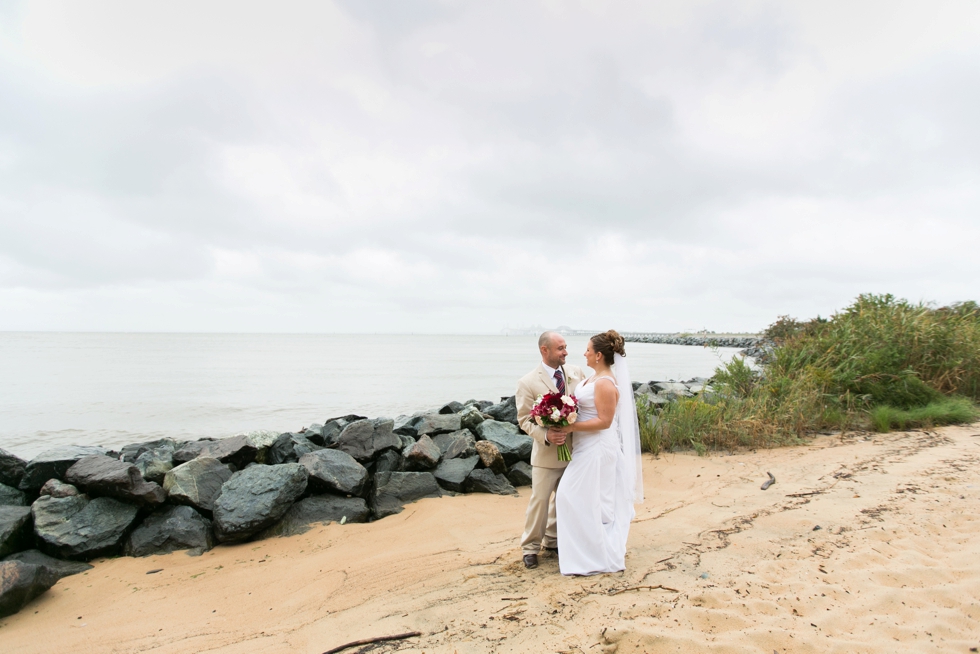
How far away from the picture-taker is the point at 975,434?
29.0 feet

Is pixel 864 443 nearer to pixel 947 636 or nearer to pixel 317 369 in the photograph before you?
pixel 947 636

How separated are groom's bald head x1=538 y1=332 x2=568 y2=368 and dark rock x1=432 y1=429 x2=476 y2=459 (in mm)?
3947

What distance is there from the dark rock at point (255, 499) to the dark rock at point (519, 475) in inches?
123

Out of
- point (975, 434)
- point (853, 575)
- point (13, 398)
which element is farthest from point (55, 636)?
point (13, 398)

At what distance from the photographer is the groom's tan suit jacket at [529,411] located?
4883 millimetres

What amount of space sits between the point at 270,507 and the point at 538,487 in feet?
11.8

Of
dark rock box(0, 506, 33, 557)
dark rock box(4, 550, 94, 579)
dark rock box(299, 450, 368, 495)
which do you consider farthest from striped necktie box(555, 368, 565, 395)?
dark rock box(0, 506, 33, 557)

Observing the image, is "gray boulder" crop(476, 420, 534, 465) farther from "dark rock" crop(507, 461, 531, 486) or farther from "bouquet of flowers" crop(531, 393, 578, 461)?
"bouquet of flowers" crop(531, 393, 578, 461)

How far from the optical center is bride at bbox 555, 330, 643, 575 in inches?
181

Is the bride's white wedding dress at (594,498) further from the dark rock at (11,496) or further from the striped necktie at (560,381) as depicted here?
the dark rock at (11,496)

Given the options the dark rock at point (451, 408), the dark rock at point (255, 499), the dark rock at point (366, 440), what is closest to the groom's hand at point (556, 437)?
the dark rock at point (255, 499)

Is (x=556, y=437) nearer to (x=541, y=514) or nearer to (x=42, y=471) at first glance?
(x=541, y=514)

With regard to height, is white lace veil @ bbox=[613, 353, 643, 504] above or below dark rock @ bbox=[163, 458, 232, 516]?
above

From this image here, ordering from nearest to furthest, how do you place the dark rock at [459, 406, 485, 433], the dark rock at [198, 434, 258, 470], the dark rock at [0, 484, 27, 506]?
the dark rock at [0, 484, 27, 506] → the dark rock at [198, 434, 258, 470] → the dark rock at [459, 406, 485, 433]
